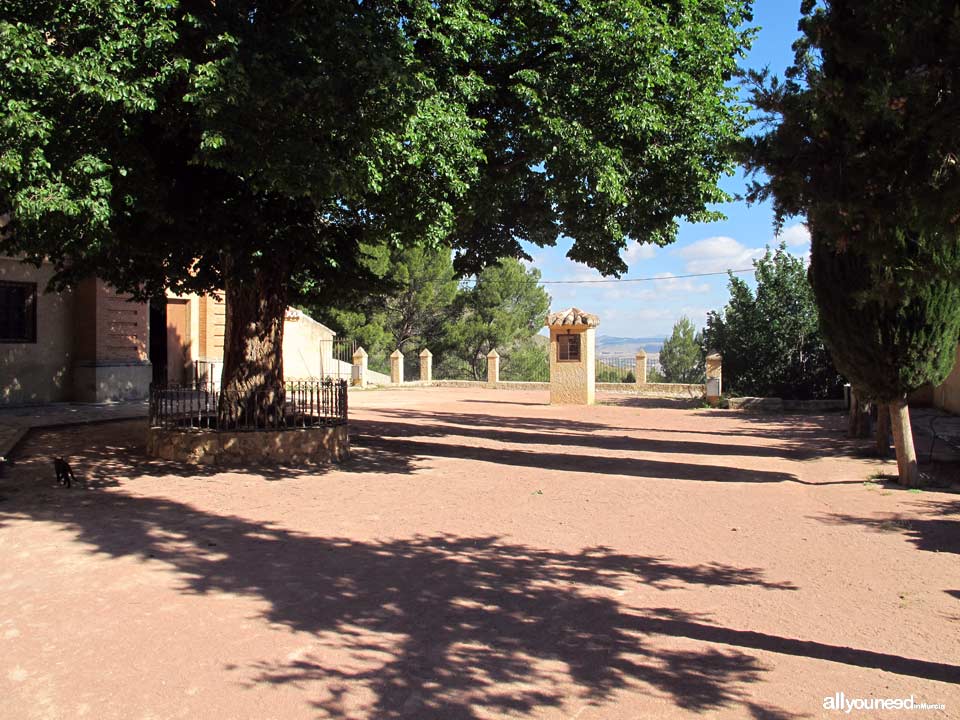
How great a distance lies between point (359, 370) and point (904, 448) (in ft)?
82.4

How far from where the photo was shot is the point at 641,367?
29688 millimetres

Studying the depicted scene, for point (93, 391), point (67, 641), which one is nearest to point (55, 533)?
point (67, 641)

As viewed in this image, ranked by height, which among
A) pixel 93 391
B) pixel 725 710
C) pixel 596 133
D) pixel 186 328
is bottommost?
pixel 725 710

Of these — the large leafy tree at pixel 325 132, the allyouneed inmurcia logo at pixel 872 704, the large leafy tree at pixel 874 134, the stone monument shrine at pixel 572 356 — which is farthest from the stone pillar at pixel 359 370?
the allyouneed inmurcia logo at pixel 872 704

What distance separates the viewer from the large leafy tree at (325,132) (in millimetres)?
7258

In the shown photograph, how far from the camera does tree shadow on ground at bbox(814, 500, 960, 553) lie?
22.0 feet

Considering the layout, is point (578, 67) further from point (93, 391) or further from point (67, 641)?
point (93, 391)

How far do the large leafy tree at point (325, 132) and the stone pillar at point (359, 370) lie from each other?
19929mm

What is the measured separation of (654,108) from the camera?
9977 millimetres

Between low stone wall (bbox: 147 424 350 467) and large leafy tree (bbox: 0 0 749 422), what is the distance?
0.68 meters

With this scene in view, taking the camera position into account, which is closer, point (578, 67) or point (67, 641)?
point (67, 641)

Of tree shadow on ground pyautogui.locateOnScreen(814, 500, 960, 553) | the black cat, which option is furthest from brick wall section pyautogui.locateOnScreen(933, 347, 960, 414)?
the black cat

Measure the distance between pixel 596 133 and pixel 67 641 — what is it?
8.47m

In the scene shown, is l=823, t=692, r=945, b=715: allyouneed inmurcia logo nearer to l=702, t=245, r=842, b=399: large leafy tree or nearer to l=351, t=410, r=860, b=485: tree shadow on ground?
l=351, t=410, r=860, b=485: tree shadow on ground
